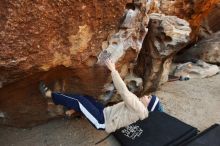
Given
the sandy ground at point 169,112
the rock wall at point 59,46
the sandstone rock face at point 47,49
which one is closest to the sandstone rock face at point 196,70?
the sandy ground at point 169,112

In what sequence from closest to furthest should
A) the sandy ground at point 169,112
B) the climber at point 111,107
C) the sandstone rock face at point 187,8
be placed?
the climber at point 111,107 < the sandy ground at point 169,112 < the sandstone rock face at point 187,8

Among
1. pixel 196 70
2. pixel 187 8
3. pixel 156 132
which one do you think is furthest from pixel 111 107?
pixel 187 8

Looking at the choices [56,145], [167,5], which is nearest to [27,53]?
[56,145]

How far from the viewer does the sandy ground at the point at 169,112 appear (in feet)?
15.4

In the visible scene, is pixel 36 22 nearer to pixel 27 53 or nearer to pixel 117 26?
pixel 27 53

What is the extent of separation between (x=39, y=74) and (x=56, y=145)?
903 millimetres

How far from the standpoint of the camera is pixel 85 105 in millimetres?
4555

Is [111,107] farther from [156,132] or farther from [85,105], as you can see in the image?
Answer: [156,132]

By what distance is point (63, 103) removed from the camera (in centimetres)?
471

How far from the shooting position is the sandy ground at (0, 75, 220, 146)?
15.4 ft

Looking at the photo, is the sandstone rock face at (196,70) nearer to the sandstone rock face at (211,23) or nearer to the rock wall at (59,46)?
the rock wall at (59,46)

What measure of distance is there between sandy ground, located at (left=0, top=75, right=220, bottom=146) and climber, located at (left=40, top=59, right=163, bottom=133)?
29 cm

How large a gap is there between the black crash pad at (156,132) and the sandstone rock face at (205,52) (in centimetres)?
267

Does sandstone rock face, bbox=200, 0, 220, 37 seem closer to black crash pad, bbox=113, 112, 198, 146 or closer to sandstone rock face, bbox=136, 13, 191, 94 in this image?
sandstone rock face, bbox=136, 13, 191, 94
